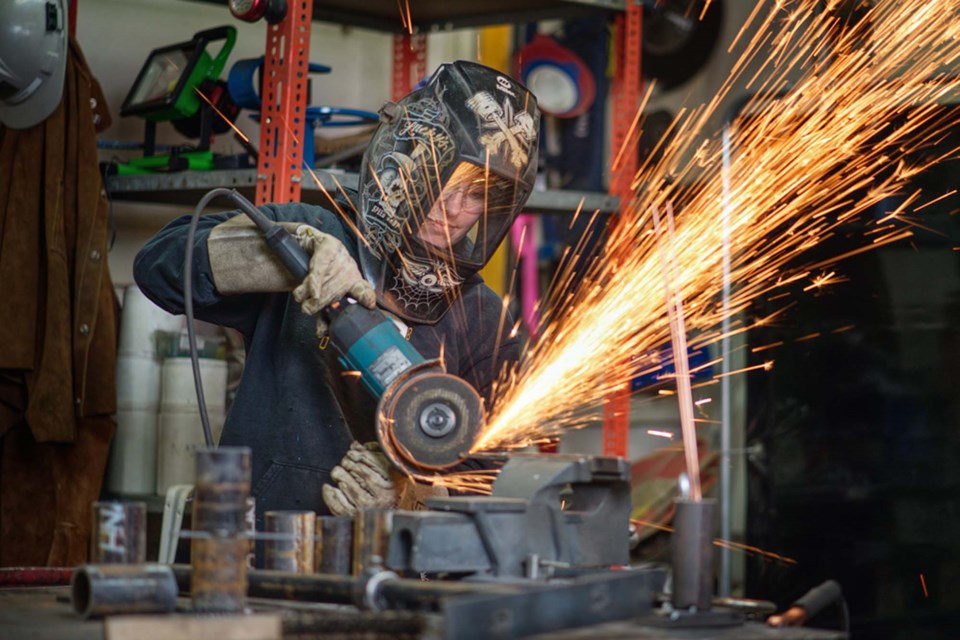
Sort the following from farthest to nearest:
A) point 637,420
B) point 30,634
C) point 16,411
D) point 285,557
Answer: point 637,420, point 16,411, point 285,557, point 30,634

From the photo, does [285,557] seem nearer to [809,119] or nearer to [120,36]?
[809,119]

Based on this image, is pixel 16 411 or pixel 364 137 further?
pixel 364 137

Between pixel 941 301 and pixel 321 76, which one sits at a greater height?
pixel 321 76

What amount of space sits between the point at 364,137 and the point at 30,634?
109 inches

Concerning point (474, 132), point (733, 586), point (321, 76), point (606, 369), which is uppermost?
point (321, 76)

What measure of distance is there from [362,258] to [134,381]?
4.75ft

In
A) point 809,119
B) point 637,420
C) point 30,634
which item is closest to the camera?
point 30,634

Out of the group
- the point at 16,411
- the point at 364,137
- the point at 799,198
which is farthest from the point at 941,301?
the point at 16,411

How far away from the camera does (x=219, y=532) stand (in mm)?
1990

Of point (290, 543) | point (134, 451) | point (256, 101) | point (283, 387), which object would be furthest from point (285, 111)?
point (290, 543)

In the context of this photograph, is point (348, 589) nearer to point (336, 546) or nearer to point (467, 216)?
point (336, 546)

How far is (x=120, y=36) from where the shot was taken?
15.6 feet

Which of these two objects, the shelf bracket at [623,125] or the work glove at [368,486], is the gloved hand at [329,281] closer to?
the work glove at [368,486]

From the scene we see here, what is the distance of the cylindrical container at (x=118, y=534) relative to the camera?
2.12m
